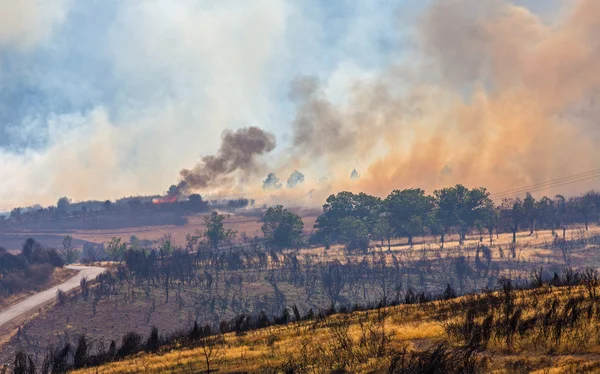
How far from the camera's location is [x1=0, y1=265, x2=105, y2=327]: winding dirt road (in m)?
107

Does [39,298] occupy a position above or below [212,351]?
below

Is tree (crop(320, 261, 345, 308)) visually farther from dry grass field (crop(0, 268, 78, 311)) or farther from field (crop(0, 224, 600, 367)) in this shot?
dry grass field (crop(0, 268, 78, 311))

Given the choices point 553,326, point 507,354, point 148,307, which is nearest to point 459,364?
point 507,354

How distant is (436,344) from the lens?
23.8 metres

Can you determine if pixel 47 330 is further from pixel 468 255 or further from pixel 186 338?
pixel 468 255

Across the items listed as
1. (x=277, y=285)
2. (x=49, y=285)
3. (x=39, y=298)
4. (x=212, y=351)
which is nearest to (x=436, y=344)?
(x=212, y=351)

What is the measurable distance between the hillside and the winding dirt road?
84.5 m

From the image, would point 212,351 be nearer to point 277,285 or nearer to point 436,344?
point 436,344

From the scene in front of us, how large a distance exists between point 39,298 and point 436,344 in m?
118

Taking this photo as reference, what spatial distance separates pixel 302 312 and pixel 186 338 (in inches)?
3160

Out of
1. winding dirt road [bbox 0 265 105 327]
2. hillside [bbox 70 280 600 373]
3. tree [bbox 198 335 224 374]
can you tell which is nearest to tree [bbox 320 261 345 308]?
winding dirt road [bbox 0 265 105 327]

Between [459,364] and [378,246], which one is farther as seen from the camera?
[378,246]

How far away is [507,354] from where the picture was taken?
70.1ft

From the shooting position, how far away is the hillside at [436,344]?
65.9ft
